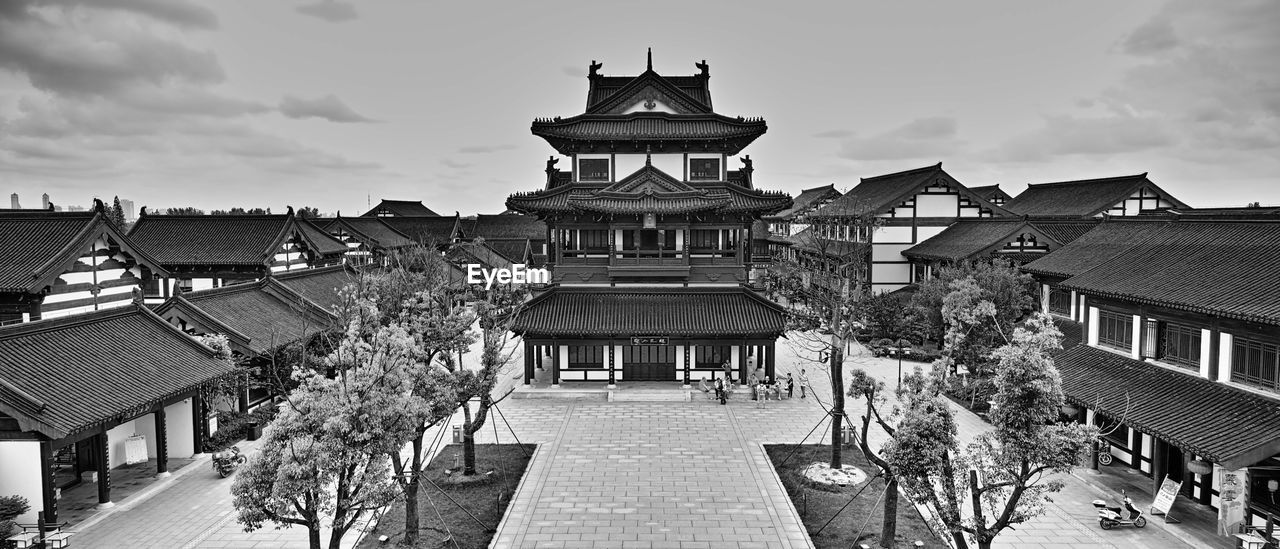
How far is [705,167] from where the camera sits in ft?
118

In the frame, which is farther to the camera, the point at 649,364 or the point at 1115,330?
the point at 649,364

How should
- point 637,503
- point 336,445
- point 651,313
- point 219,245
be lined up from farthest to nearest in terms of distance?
point 219,245, point 651,313, point 637,503, point 336,445

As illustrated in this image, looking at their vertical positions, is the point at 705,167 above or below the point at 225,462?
above

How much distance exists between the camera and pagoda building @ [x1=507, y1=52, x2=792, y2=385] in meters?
32.9

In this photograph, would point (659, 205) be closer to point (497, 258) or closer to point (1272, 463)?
point (1272, 463)

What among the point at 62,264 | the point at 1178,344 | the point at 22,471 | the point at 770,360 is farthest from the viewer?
the point at 770,360

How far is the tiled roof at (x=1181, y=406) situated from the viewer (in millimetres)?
15820

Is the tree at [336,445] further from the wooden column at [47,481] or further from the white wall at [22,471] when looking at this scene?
the white wall at [22,471]

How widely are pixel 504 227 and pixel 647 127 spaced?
58.2 metres

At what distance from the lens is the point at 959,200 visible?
53.9 metres

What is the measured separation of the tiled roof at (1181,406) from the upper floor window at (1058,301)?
9.87 m

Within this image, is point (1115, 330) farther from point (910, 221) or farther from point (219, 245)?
point (219, 245)

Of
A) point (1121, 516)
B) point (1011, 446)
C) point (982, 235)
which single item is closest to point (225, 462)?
point (1011, 446)

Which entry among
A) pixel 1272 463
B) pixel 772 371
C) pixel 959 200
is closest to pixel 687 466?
pixel 772 371
